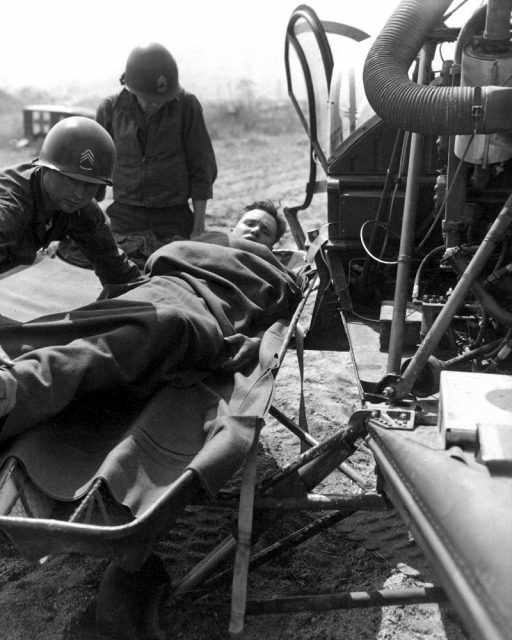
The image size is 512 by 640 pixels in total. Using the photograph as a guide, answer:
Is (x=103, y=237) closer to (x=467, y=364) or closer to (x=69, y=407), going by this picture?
(x=69, y=407)

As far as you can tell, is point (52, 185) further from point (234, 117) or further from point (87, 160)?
point (234, 117)

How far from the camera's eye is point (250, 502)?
2.78m

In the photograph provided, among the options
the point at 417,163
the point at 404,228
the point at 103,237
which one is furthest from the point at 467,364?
the point at 103,237

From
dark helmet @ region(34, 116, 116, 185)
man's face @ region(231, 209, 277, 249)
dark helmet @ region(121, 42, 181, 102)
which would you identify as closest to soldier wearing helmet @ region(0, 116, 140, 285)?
dark helmet @ region(34, 116, 116, 185)

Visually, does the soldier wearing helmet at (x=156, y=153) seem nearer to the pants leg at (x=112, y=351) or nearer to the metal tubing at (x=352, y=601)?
the pants leg at (x=112, y=351)

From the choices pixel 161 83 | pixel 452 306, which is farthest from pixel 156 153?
pixel 452 306

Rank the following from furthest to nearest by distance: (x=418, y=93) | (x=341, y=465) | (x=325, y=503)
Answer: (x=341, y=465), (x=418, y=93), (x=325, y=503)

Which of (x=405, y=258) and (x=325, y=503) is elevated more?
(x=405, y=258)

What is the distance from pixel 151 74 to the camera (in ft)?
18.1

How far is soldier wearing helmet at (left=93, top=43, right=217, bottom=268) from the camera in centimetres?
556

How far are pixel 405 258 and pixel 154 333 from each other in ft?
3.71

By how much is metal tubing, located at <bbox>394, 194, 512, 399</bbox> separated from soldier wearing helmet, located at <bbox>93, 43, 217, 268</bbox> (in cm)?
285

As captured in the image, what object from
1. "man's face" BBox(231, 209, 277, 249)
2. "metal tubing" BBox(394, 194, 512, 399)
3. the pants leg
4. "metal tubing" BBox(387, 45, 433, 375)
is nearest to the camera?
the pants leg

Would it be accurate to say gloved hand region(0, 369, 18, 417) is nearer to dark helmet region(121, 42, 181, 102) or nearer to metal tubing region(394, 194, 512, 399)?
metal tubing region(394, 194, 512, 399)
